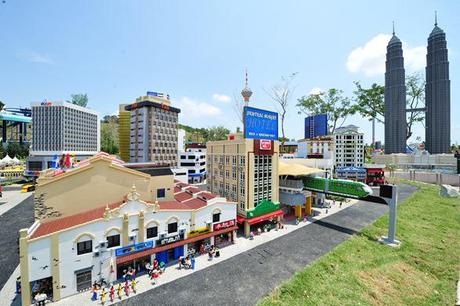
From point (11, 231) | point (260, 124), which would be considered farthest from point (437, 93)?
point (11, 231)

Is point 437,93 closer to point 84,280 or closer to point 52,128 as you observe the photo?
point 84,280

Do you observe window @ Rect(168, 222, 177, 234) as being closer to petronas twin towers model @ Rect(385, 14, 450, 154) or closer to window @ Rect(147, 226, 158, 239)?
window @ Rect(147, 226, 158, 239)

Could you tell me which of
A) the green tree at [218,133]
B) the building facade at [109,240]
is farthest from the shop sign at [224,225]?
the green tree at [218,133]

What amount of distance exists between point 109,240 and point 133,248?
257cm

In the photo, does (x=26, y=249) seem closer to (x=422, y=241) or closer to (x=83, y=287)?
(x=83, y=287)

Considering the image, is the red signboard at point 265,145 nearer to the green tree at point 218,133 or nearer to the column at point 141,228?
the column at point 141,228

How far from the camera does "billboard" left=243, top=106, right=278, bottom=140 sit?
32.5 metres

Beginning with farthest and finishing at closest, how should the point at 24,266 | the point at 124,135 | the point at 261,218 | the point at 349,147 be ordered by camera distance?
the point at 124,135
the point at 349,147
the point at 261,218
the point at 24,266

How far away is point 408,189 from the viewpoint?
6512cm

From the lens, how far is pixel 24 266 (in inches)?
685

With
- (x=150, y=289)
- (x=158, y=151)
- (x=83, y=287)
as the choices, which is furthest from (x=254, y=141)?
(x=158, y=151)

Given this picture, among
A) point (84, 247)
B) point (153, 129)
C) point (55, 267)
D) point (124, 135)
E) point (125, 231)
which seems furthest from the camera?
point (124, 135)

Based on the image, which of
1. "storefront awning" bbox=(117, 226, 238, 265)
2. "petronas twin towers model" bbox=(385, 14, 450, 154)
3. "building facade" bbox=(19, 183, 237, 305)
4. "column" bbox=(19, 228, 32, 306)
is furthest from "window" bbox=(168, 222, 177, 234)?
"petronas twin towers model" bbox=(385, 14, 450, 154)

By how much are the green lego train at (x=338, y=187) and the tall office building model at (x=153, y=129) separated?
50.3 m
